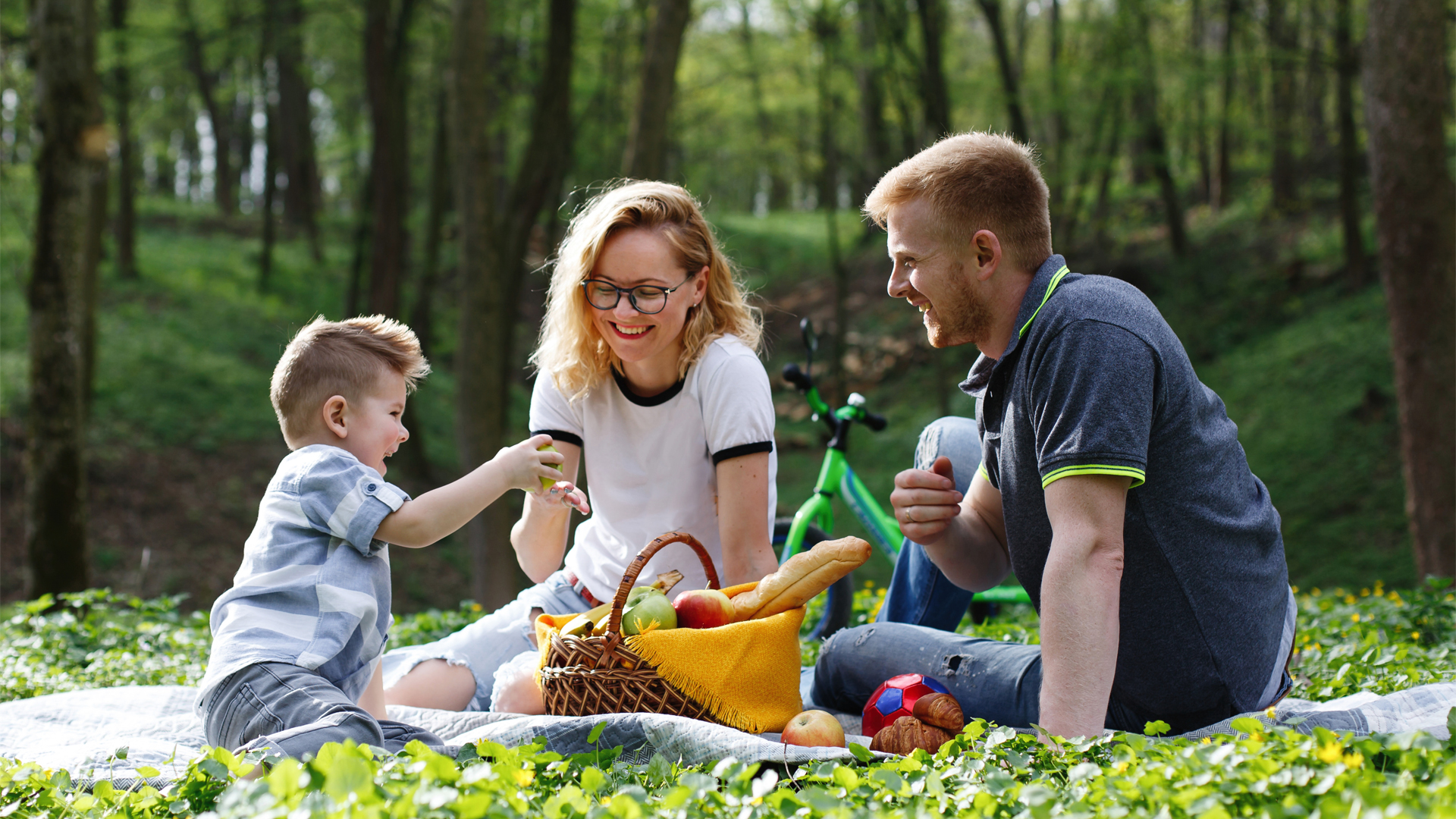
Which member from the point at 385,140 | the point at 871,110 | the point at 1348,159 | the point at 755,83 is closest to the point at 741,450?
the point at 385,140

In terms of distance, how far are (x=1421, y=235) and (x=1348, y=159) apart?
327 inches

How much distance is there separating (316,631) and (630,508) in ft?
3.34

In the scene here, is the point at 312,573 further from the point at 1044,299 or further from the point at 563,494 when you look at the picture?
the point at 1044,299

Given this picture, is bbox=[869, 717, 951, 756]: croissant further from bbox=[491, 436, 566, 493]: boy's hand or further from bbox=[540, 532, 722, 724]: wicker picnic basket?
bbox=[491, 436, 566, 493]: boy's hand

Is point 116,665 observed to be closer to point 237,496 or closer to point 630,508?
point 630,508

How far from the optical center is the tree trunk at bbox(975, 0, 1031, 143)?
13516mm

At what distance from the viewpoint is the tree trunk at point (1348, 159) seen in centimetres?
1226

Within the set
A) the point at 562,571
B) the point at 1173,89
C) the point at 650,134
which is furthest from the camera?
the point at 1173,89

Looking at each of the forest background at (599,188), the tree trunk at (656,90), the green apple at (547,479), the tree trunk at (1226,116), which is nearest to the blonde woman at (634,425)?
the green apple at (547,479)

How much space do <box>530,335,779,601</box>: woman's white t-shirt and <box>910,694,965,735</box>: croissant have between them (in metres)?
0.76

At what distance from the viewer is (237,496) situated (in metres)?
11.6

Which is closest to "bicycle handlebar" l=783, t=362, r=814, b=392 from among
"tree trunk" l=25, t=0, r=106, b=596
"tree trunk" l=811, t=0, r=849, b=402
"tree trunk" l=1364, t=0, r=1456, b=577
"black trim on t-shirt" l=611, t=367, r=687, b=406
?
"black trim on t-shirt" l=611, t=367, r=687, b=406

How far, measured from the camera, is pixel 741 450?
305 centimetres

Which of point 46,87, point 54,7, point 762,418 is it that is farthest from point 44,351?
point 762,418
